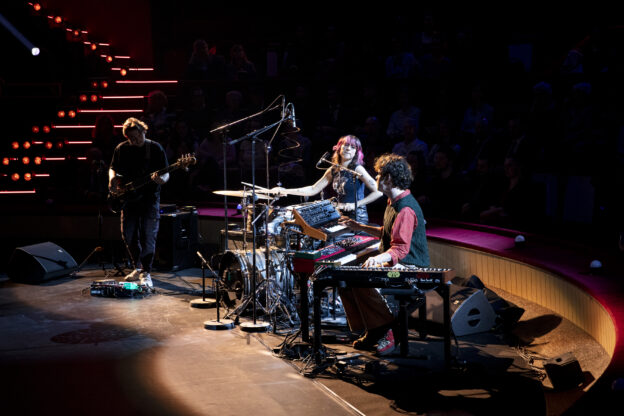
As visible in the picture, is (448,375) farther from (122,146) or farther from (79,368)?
(122,146)

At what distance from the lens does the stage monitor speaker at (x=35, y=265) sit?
7.12m

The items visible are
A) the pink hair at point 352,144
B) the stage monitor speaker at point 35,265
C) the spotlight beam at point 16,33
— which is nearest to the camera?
the pink hair at point 352,144

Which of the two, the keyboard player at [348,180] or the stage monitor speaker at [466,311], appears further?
the keyboard player at [348,180]

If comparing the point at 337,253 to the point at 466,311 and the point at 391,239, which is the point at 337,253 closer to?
the point at 391,239

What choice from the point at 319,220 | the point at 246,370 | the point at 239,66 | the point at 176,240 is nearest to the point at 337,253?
the point at 319,220

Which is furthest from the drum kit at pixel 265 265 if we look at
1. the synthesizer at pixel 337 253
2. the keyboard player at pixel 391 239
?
the keyboard player at pixel 391 239

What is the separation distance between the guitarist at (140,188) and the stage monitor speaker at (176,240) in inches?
31.0

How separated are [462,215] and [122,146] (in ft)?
11.3

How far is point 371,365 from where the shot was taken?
14.6 ft

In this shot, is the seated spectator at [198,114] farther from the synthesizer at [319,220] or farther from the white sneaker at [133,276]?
the synthesizer at [319,220]

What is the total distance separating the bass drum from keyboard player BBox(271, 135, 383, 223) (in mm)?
555

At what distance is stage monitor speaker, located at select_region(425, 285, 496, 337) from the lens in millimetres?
5191

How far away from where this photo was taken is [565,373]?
4008 mm

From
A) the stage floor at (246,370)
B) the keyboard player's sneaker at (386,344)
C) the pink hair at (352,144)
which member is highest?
the pink hair at (352,144)
